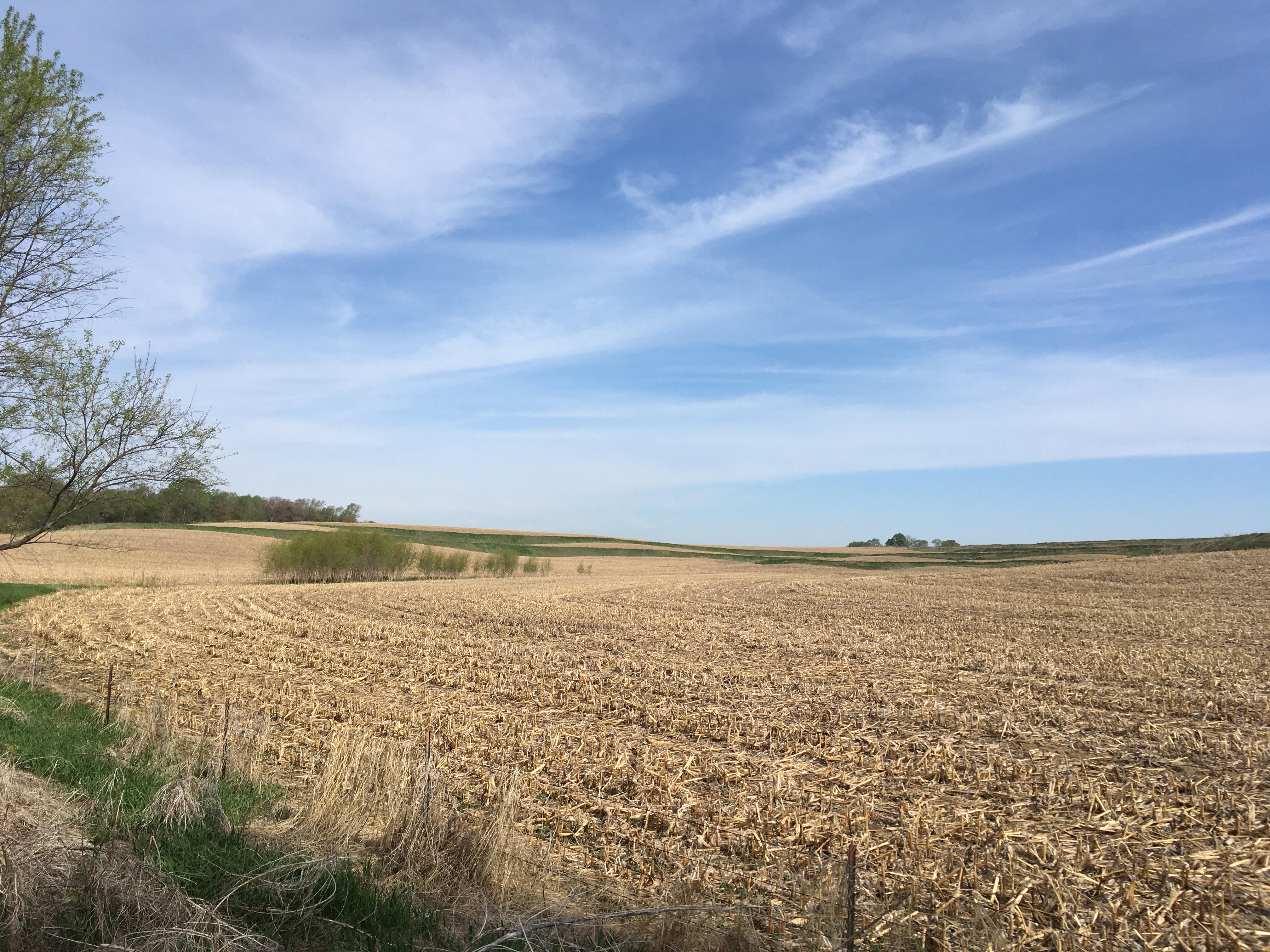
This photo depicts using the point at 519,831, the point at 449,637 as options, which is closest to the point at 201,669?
the point at 449,637

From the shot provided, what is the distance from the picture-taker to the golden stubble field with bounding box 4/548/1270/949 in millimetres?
5895

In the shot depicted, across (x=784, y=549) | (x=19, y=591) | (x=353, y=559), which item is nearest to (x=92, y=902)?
(x=19, y=591)

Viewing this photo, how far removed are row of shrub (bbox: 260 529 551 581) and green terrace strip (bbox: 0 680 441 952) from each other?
37515 millimetres

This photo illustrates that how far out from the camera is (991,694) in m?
12.7

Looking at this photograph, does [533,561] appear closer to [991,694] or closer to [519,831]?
[991,694]

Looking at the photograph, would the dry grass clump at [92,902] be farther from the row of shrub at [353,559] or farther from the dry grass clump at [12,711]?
the row of shrub at [353,559]

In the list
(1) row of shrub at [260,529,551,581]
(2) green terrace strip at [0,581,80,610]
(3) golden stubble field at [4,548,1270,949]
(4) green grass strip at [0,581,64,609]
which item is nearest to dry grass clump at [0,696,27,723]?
(3) golden stubble field at [4,548,1270,949]

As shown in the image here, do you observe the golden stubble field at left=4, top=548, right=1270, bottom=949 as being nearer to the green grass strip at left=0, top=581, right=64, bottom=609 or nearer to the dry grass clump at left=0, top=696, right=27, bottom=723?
the dry grass clump at left=0, top=696, right=27, bottom=723

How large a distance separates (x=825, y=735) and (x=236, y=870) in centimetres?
704

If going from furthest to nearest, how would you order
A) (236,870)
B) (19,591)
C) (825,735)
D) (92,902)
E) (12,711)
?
(19,591) → (12,711) → (825,735) → (236,870) → (92,902)

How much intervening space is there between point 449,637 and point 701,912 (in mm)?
14950

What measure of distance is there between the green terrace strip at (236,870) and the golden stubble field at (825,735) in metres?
1.62

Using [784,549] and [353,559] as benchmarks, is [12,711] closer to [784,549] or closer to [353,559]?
[353,559]

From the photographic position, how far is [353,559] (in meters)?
45.9
